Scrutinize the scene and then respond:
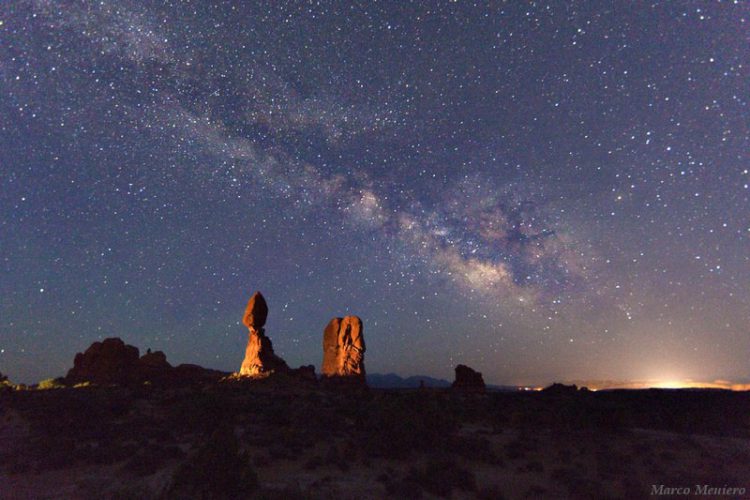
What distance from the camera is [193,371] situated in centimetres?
4397

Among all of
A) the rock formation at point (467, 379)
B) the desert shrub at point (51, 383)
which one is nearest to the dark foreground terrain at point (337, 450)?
the desert shrub at point (51, 383)

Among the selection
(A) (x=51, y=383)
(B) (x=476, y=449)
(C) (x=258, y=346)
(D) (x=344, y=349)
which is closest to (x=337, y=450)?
(B) (x=476, y=449)

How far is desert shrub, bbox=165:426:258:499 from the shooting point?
1021cm

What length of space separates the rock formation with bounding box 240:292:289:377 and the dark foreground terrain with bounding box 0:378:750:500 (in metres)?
12.1

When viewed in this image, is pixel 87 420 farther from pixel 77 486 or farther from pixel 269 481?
pixel 269 481

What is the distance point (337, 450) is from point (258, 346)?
2612 centimetres

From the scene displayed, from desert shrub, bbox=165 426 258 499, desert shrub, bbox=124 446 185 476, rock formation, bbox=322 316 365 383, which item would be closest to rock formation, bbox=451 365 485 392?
rock formation, bbox=322 316 365 383

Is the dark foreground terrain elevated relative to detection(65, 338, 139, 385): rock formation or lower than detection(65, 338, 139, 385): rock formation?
lower

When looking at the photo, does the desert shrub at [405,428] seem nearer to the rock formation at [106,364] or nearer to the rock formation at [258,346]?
the rock formation at [258,346]

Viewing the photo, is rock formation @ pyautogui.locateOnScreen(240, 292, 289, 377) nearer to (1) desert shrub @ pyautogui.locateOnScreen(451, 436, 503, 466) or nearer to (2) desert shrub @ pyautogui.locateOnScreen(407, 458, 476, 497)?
(1) desert shrub @ pyautogui.locateOnScreen(451, 436, 503, 466)

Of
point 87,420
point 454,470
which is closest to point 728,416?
point 454,470

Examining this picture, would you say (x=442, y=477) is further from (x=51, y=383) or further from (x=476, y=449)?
(x=51, y=383)

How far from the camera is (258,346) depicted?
38.9 metres

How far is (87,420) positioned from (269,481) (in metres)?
12.1
